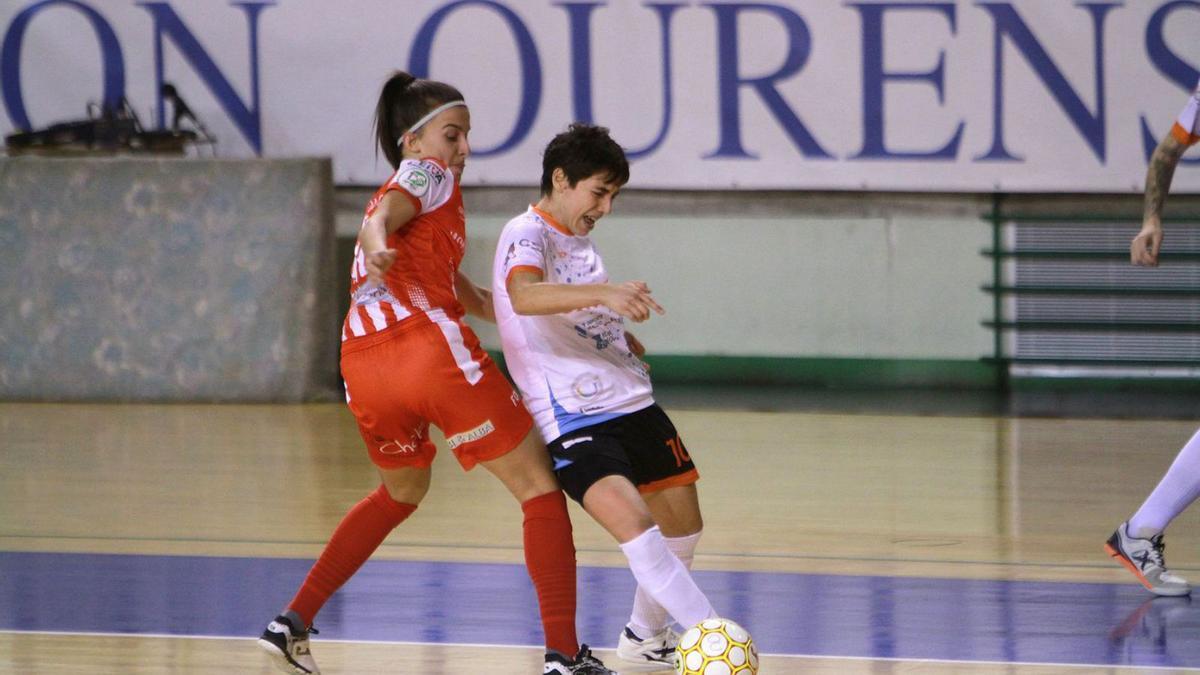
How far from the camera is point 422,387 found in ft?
12.8

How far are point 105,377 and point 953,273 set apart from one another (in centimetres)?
480

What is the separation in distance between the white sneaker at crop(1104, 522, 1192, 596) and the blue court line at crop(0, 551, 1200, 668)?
0.05 m

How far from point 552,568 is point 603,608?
0.97 meters

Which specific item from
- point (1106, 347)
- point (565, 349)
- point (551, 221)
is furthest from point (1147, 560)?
point (1106, 347)

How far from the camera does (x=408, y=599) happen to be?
497 centimetres

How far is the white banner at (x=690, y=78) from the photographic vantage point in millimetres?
9469

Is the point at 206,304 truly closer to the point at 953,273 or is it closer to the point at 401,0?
the point at 401,0

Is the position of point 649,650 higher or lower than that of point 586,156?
lower

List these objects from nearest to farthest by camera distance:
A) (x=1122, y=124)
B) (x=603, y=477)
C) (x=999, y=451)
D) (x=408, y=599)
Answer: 1. (x=603, y=477)
2. (x=408, y=599)
3. (x=999, y=451)
4. (x=1122, y=124)

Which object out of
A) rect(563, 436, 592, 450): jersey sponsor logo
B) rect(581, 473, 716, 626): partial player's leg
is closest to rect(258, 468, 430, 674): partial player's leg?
rect(563, 436, 592, 450): jersey sponsor logo

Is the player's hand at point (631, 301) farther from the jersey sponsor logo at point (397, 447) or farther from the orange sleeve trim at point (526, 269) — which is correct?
the jersey sponsor logo at point (397, 447)

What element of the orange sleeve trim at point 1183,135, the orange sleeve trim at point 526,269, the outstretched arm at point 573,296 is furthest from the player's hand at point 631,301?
the orange sleeve trim at point 1183,135

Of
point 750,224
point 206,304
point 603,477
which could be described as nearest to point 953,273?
point 750,224

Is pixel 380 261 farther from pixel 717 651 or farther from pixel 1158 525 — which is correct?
pixel 1158 525
